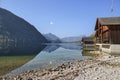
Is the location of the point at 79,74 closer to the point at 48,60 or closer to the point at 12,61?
the point at 48,60

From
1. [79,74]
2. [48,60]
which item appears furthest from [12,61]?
[79,74]

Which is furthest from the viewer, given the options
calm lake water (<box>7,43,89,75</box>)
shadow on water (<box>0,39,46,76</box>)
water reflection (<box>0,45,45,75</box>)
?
shadow on water (<box>0,39,46,76</box>)

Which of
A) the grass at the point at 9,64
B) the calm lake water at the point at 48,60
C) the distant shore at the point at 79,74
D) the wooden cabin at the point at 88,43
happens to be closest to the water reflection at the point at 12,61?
the grass at the point at 9,64

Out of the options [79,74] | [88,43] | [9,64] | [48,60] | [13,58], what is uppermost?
[88,43]

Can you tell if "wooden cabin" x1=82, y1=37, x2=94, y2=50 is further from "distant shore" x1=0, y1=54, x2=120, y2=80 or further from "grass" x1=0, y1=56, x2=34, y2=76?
"distant shore" x1=0, y1=54, x2=120, y2=80

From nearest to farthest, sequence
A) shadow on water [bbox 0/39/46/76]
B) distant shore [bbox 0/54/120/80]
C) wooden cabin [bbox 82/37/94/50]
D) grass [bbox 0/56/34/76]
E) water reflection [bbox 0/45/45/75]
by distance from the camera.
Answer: distant shore [bbox 0/54/120/80] < grass [bbox 0/56/34/76] < water reflection [bbox 0/45/45/75] < shadow on water [bbox 0/39/46/76] < wooden cabin [bbox 82/37/94/50]

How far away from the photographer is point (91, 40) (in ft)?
273

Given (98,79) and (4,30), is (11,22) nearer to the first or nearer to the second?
(4,30)

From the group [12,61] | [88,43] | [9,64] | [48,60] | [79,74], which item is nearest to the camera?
[79,74]

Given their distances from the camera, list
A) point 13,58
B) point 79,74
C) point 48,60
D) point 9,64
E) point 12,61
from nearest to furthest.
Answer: point 79,74 → point 9,64 → point 48,60 → point 12,61 → point 13,58

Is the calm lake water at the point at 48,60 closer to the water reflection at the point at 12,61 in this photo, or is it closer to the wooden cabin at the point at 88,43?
the water reflection at the point at 12,61

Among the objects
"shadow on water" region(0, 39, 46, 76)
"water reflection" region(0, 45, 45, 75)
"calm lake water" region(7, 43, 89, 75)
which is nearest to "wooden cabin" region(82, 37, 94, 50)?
"calm lake water" region(7, 43, 89, 75)

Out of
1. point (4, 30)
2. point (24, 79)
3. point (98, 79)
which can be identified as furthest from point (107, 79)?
point (4, 30)

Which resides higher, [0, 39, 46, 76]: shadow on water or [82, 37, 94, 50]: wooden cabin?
[82, 37, 94, 50]: wooden cabin
